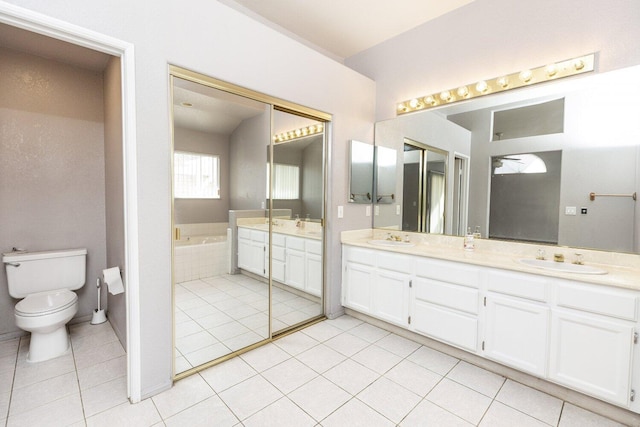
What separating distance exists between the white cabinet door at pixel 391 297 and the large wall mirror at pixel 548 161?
2.32 feet

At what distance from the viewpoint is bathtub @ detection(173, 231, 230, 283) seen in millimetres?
2139

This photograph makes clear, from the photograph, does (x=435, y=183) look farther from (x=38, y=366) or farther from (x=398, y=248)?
(x=38, y=366)

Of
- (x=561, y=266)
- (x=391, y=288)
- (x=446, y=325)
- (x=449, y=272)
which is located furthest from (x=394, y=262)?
(x=561, y=266)

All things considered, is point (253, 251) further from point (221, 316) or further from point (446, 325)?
point (446, 325)

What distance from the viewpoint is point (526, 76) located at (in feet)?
7.66

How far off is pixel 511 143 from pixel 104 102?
3905 millimetres

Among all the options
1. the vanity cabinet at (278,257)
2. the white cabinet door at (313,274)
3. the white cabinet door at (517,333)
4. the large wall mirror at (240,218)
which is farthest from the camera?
the white cabinet door at (313,274)

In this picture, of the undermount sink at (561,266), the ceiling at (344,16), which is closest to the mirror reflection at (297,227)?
the ceiling at (344,16)

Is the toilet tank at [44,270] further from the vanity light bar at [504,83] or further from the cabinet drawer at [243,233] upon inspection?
the vanity light bar at [504,83]

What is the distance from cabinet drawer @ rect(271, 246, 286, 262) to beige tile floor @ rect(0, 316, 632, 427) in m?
0.80

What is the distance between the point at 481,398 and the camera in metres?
1.93

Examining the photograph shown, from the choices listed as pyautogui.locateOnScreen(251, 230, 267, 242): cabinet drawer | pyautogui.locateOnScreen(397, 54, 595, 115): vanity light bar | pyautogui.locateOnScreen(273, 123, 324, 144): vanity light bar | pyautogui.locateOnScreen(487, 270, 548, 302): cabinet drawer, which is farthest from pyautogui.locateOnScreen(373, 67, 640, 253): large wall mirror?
pyautogui.locateOnScreen(251, 230, 267, 242): cabinet drawer

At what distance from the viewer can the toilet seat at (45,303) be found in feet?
7.12

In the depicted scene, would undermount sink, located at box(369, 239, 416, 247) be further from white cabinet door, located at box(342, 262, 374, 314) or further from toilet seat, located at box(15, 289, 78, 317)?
toilet seat, located at box(15, 289, 78, 317)
